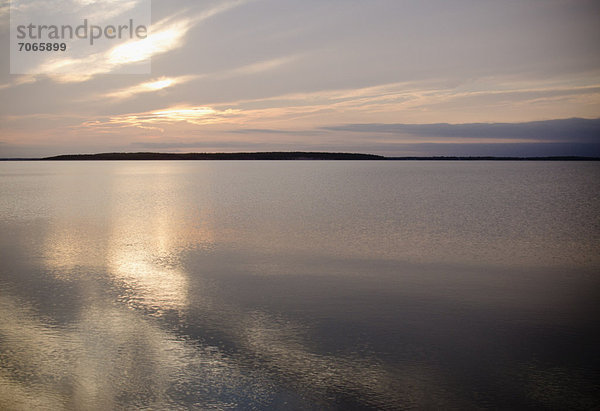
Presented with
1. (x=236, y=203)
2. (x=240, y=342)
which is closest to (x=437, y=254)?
(x=240, y=342)

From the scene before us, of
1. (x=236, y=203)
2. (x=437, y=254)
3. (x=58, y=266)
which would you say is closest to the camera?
(x=58, y=266)

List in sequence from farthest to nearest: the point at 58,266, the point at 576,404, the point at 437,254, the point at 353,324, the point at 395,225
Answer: the point at 395,225
the point at 437,254
the point at 58,266
the point at 353,324
the point at 576,404

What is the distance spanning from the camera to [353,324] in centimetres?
874

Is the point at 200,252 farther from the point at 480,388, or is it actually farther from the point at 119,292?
the point at 480,388

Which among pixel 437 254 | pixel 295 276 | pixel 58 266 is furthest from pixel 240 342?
pixel 437 254

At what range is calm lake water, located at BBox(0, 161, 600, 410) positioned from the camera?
6293mm

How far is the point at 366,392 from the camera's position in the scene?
245 inches

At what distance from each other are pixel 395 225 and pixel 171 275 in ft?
38.2

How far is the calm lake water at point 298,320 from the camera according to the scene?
629cm

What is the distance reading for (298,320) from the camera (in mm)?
8883

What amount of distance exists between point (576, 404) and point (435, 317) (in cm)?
327

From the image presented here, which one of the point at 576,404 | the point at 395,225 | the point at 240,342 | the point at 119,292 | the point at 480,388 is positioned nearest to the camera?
the point at 576,404

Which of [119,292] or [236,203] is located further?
[236,203]

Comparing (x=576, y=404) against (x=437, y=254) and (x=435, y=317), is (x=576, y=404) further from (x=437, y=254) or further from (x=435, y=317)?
(x=437, y=254)
